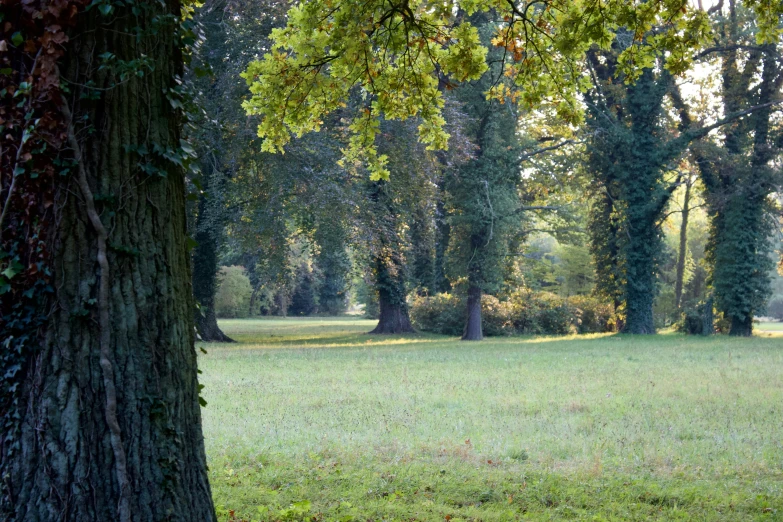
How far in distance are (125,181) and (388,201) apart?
697 inches

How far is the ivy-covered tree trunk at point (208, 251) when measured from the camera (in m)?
18.4

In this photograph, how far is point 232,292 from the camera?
46969 millimetres

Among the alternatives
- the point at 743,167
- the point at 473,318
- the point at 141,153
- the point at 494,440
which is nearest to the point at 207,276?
the point at 473,318

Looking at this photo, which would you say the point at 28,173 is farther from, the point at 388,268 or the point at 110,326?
the point at 388,268

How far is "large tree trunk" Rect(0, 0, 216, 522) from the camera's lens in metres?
3.22

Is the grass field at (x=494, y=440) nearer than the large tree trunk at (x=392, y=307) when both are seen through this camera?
Yes

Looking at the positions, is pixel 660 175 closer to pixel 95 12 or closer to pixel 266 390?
pixel 266 390

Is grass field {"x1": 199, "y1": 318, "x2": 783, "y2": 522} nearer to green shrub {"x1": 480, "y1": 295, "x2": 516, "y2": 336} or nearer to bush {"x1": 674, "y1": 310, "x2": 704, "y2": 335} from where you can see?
green shrub {"x1": 480, "y1": 295, "x2": 516, "y2": 336}

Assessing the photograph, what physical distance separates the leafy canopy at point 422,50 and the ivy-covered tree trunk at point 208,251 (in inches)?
465

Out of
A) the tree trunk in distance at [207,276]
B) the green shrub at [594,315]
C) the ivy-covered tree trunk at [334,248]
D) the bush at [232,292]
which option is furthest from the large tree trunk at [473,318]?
the bush at [232,292]

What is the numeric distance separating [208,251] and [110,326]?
63.9 ft

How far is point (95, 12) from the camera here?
10.9 ft

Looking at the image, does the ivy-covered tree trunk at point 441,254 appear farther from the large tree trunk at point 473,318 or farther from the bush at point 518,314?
the large tree trunk at point 473,318

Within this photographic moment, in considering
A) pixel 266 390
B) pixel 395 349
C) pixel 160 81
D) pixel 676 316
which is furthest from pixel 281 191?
pixel 676 316
